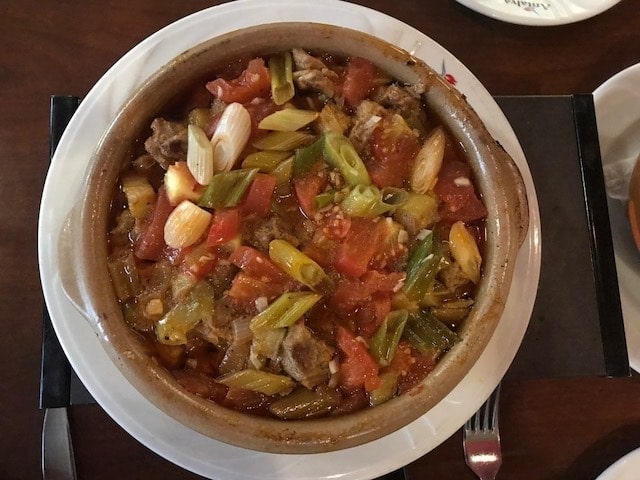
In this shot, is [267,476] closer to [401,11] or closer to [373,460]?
[373,460]

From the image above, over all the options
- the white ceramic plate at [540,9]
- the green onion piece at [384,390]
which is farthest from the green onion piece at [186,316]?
the white ceramic plate at [540,9]

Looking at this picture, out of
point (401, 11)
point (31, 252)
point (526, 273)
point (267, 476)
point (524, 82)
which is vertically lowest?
point (267, 476)

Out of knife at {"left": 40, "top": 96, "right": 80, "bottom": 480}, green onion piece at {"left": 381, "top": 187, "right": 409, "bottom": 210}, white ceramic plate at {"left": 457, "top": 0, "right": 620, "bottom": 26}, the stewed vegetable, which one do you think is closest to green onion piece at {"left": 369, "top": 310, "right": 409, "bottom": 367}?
the stewed vegetable

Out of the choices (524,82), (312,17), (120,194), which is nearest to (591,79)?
(524,82)

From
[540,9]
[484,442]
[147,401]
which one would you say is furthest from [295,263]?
[540,9]

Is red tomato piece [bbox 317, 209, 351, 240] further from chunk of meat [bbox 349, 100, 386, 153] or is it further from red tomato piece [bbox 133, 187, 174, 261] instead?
red tomato piece [bbox 133, 187, 174, 261]
